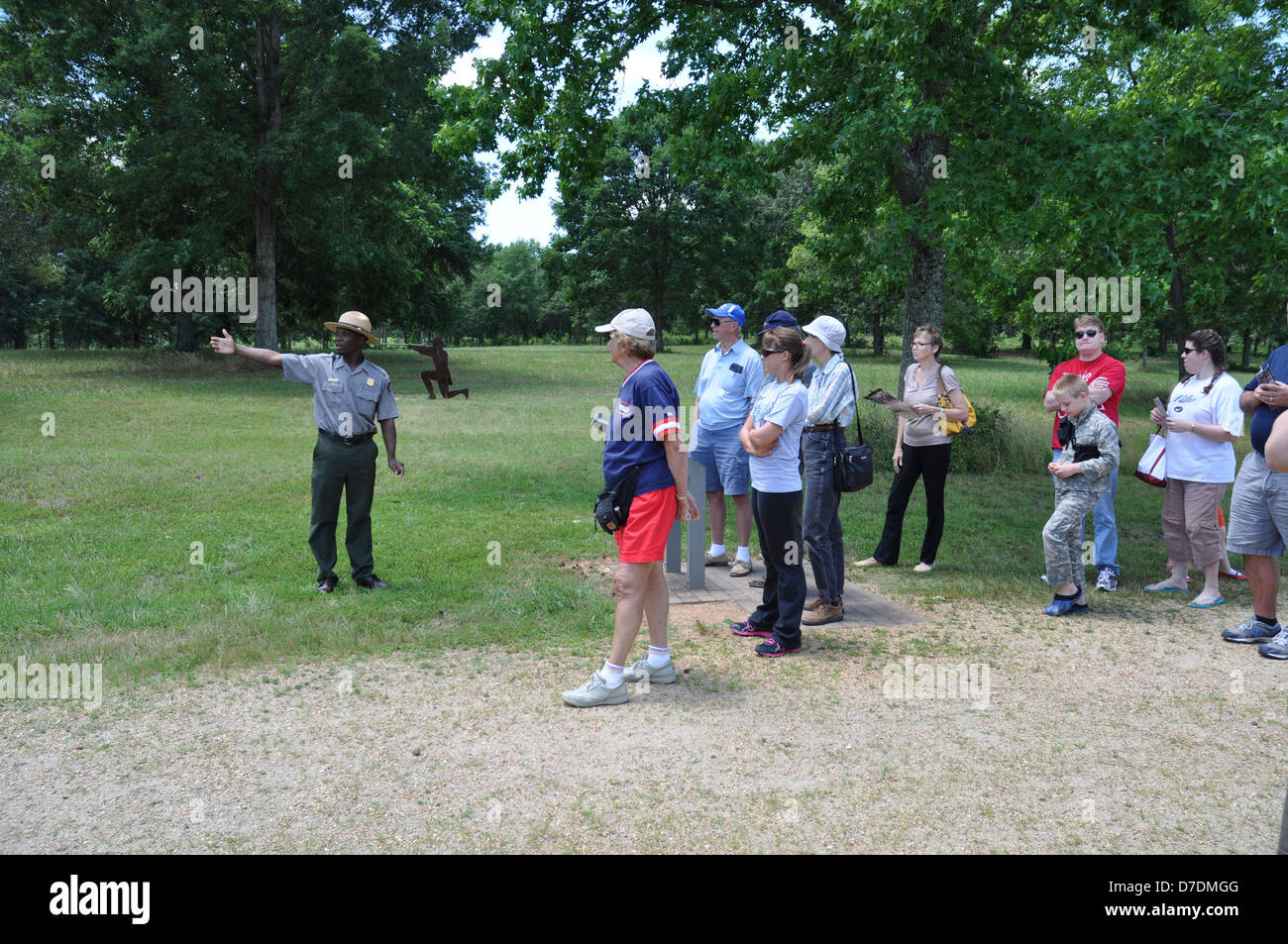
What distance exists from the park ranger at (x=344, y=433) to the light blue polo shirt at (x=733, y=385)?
2623 millimetres

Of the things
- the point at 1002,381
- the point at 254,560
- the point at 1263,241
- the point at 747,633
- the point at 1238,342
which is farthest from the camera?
the point at 1238,342

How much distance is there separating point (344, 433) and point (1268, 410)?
625cm

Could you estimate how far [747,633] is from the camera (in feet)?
20.0

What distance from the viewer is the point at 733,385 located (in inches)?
293

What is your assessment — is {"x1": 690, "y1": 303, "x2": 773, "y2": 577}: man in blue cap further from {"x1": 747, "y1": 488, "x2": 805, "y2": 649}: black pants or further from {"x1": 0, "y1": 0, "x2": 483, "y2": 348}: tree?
{"x1": 0, "y1": 0, "x2": 483, "y2": 348}: tree

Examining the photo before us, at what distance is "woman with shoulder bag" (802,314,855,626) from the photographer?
6266 mm

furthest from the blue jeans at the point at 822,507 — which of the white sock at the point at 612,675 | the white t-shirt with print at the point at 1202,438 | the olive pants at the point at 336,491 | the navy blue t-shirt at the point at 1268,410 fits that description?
the olive pants at the point at 336,491

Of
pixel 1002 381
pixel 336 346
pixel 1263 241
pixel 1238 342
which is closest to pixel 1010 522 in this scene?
pixel 1263 241

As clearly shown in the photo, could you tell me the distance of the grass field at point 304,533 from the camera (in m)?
5.97

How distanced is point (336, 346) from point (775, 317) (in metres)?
3.24

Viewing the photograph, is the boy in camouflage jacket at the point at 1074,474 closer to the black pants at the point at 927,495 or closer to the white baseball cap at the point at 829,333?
the black pants at the point at 927,495

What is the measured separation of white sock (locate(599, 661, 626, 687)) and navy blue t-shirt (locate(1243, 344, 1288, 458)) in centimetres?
407

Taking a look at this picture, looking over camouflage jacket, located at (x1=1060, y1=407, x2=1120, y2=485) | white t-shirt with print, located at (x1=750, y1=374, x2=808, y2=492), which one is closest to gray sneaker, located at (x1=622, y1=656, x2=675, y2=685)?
white t-shirt with print, located at (x1=750, y1=374, x2=808, y2=492)
